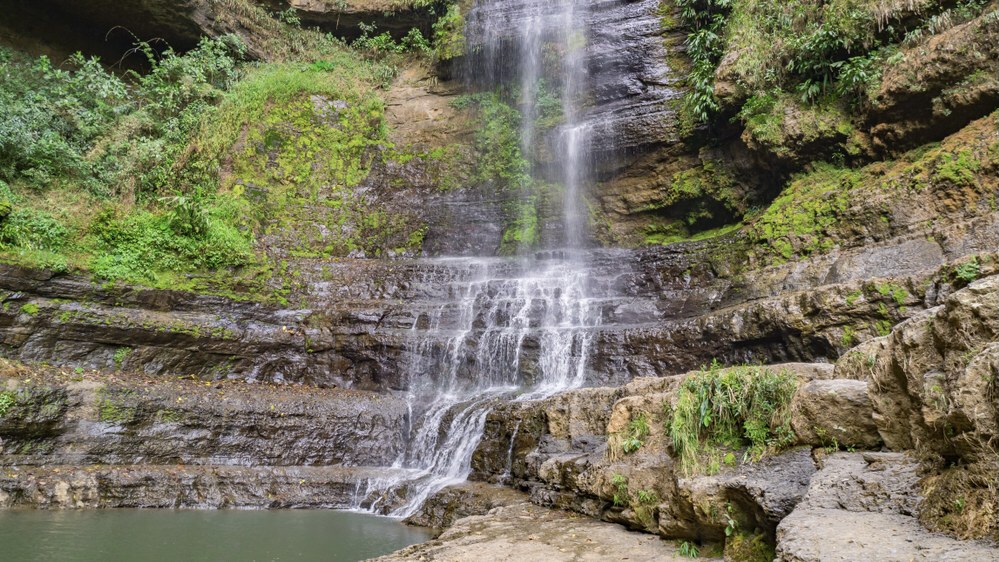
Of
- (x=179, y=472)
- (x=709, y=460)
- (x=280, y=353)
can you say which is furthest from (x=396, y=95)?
(x=709, y=460)

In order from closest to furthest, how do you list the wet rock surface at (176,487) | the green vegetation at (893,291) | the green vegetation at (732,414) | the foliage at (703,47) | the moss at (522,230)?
the green vegetation at (732,414) → the green vegetation at (893,291) → the wet rock surface at (176,487) → the foliage at (703,47) → the moss at (522,230)

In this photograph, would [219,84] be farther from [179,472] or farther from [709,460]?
[709,460]

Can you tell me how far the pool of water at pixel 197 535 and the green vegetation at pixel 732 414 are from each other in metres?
3.59

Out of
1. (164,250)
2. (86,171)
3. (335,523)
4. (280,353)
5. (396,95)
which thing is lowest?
(335,523)

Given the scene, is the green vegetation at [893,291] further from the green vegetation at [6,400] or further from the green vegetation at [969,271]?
the green vegetation at [6,400]

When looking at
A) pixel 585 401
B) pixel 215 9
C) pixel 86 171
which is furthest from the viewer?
pixel 215 9

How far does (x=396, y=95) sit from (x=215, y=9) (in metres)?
6.01

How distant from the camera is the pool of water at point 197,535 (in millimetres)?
6574

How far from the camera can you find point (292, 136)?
1803cm

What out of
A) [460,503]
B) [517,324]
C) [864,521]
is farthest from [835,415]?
[517,324]

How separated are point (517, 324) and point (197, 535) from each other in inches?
287

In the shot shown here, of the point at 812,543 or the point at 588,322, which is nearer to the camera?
the point at 812,543

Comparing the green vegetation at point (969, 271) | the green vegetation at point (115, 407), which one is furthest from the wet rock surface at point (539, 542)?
the green vegetation at point (115, 407)

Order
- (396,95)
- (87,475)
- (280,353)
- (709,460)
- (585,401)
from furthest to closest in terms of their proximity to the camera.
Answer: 1. (396,95)
2. (280,353)
3. (87,475)
4. (585,401)
5. (709,460)
